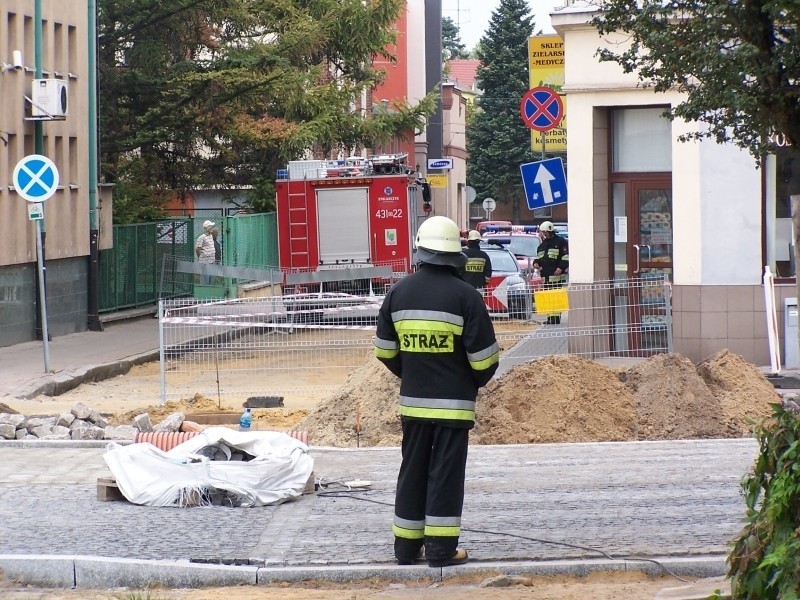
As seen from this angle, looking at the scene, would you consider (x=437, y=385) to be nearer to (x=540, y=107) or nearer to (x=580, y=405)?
(x=580, y=405)

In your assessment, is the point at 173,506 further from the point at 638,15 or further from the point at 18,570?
the point at 638,15

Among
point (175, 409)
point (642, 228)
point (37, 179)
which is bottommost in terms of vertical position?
point (175, 409)

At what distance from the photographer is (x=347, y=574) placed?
7219mm

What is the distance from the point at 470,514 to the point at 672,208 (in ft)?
30.9

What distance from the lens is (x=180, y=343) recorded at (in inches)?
603

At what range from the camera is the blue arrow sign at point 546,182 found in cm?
1777

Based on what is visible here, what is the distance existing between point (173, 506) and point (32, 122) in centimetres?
1567

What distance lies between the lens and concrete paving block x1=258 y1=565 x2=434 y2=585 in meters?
7.21

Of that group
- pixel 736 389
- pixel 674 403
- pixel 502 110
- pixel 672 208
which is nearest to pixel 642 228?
pixel 672 208

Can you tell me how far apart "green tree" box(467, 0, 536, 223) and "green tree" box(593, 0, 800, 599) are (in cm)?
7129

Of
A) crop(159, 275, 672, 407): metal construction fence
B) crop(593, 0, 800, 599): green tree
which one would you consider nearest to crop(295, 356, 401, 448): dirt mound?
crop(159, 275, 672, 407): metal construction fence

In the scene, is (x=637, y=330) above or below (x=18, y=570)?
above

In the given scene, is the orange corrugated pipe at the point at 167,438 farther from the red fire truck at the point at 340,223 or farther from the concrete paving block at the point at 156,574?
the red fire truck at the point at 340,223

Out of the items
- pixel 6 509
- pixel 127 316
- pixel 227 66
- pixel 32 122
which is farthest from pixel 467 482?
pixel 227 66
